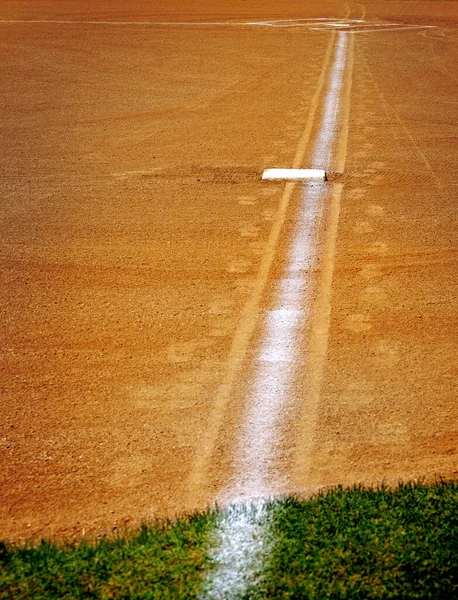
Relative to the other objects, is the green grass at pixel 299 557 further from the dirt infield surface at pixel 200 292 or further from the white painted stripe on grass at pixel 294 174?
the white painted stripe on grass at pixel 294 174

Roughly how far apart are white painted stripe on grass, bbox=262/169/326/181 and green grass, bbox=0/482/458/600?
5.90 m

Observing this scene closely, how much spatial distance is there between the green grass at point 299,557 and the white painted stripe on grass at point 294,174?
590 centimetres

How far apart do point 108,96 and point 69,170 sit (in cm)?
455

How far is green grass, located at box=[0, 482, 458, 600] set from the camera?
143 inches

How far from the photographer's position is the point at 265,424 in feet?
16.3

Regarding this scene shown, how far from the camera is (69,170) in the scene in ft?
32.7

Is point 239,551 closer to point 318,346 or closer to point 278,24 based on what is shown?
point 318,346

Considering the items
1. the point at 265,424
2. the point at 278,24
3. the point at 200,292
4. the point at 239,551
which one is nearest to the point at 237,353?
the point at 265,424

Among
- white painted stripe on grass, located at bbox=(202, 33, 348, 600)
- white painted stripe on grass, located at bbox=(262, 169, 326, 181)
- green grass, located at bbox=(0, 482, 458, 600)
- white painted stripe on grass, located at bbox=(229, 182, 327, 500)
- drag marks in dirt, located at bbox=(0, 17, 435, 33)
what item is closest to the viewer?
green grass, located at bbox=(0, 482, 458, 600)

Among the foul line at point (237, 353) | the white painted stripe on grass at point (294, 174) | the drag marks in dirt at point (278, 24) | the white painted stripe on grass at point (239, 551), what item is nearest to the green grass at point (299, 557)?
the white painted stripe on grass at point (239, 551)

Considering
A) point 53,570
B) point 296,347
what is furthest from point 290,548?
point 296,347

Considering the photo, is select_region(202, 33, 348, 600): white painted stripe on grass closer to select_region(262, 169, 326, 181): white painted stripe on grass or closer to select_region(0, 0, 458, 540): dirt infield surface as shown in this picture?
select_region(0, 0, 458, 540): dirt infield surface

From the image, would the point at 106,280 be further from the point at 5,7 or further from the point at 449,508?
the point at 5,7

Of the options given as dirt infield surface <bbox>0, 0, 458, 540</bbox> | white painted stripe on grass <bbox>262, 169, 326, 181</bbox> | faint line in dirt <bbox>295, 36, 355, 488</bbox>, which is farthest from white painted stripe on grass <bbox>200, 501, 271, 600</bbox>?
white painted stripe on grass <bbox>262, 169, 326, 181</bbox>
